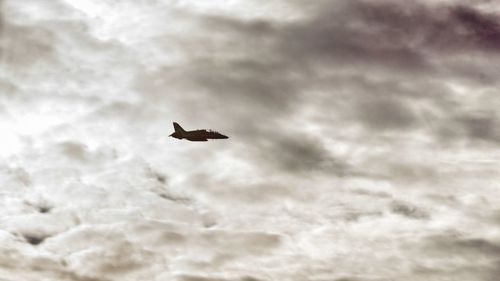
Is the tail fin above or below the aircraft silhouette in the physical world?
above

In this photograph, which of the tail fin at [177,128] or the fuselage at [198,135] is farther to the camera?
the tail fin at [177,128]

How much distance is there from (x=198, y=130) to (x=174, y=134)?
598 centimetres

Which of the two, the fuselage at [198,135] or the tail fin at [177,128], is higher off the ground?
the tail fin at [177,128]

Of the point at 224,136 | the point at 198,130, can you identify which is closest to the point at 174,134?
the point at 198,130

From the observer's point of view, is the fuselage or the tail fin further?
the tail fin

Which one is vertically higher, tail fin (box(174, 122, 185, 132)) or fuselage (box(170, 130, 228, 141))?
tail fin (box(174, 122, 185, 132))

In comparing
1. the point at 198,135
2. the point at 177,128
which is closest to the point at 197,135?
the point at 198,135

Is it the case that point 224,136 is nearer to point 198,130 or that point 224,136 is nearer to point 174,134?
point 198,130

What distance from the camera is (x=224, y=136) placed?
85688 mm

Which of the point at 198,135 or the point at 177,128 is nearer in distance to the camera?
the point at 198,135

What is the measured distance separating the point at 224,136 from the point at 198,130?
646cm

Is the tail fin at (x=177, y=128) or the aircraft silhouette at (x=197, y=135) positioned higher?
the tail fin at (x=177, y=128)

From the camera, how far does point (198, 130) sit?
8538 centimetres

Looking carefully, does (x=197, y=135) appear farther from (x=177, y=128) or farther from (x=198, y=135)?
(x=177, y=128)
